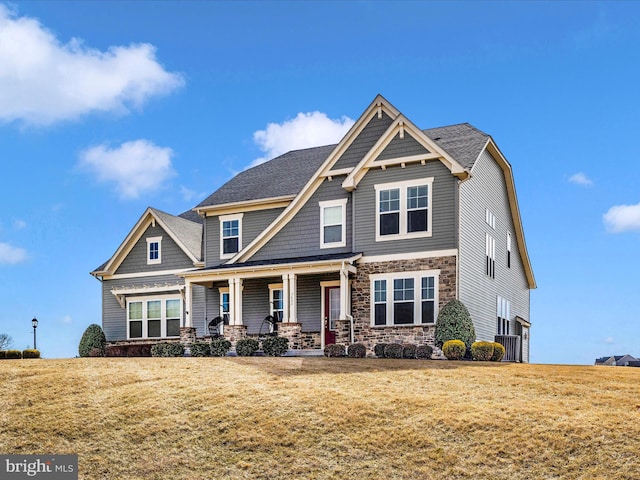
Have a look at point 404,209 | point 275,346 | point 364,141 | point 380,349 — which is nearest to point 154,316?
point 275,346

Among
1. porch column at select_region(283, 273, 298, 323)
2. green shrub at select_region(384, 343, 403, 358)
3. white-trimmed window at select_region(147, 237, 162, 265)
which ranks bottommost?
green shrub at select_region(384, 343, 403, 358)

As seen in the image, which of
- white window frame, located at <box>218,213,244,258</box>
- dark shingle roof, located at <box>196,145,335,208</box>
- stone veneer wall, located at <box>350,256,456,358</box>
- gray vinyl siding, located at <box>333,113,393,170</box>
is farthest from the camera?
white window frame, located at <box>218,213,244,258</box>

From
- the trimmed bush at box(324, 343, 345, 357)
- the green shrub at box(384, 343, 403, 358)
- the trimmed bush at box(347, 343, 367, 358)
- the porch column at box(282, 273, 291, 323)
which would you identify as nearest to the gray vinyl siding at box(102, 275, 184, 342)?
the porch column at box(282, 273, 291, 323)

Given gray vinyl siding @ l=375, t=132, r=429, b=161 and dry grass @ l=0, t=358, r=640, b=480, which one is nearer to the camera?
dry grass @ l=0, t=358, r=640, b=480

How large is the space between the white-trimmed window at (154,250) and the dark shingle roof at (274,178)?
330 cm

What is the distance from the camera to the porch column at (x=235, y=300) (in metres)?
29.8

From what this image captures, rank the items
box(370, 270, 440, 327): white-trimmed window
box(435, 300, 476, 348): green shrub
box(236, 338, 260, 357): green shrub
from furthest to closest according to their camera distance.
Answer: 1. box(236, 338, 260, 357): green shrub
2. box(370, 270, 440, 327): white-trimmed window
3. box(435, 300, 476, 348): green shrub

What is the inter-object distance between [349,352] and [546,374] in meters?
7.59

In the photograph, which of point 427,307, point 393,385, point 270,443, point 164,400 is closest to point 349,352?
point 427,307

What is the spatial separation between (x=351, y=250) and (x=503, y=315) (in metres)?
8.59

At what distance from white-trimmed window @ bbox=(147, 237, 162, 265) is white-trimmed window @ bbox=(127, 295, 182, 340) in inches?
72.8

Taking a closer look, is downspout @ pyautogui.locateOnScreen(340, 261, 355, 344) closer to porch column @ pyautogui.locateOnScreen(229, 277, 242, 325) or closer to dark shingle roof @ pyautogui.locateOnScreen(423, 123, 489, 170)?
porch column @ pyautogui.locateOnScreen(229, 277, 242, 325)

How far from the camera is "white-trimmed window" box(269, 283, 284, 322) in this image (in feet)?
102
